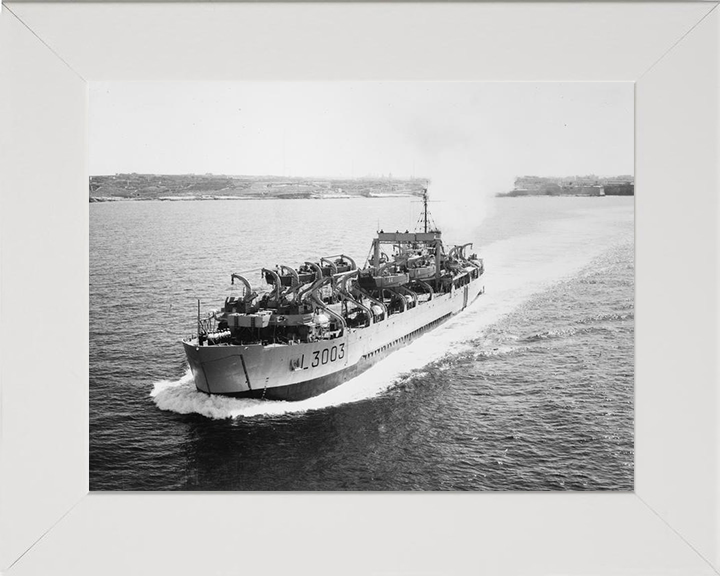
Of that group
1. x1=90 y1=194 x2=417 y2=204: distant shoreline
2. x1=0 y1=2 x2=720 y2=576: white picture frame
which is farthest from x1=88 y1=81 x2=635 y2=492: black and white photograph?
x1=0 y1=2 x2=720 y2=576: white picture frame

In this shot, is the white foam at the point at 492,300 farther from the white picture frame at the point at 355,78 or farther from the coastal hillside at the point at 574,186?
the white picture frame at the point at 355,78

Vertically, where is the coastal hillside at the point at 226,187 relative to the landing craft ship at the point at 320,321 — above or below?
above

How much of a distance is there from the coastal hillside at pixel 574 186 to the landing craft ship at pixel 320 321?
3.57 feet

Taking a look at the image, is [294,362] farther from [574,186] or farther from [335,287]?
[574,186]

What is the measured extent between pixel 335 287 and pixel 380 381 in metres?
1.30

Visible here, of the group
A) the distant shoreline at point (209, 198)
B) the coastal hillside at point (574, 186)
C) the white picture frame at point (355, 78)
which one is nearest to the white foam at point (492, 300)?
the coastal hillside at point (574, 186)

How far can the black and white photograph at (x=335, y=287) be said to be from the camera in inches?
285

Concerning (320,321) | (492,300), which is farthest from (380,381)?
(492,300)

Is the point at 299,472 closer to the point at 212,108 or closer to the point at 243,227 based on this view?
the point at 243,227

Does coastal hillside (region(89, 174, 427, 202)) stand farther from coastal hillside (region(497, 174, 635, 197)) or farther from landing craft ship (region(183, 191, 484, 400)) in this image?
coastal hillside (region(497, 174, 635, 197))

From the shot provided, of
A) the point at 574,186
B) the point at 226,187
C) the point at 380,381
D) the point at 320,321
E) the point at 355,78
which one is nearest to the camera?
the point at 355,78

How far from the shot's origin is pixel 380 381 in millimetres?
9070

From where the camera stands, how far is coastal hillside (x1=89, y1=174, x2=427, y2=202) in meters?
7.52
